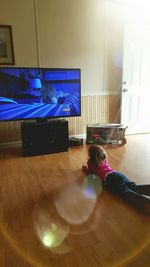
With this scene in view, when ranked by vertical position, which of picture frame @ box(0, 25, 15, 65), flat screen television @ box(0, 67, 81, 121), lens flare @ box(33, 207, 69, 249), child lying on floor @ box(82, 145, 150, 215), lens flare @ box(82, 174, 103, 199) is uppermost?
picture frame @ box(0, 25, 15, 65)

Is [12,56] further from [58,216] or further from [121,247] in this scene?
[121,247]

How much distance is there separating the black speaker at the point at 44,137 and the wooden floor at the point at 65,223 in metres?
0.54

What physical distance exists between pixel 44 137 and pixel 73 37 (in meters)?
1.76

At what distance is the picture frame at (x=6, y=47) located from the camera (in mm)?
3078

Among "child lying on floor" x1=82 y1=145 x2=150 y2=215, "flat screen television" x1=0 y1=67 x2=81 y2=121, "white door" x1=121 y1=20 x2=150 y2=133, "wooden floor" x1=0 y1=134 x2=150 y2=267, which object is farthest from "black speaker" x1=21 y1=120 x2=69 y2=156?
"white door" x1=121 y1=20 x2=150 y2=133

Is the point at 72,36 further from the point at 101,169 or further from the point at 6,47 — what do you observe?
the point at 101,169

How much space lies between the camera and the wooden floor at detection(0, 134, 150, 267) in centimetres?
121

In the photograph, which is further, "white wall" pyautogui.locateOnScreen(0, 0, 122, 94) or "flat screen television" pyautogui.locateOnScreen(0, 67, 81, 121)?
"white wall" pyautogui.locateOnScreen(0, 0, 122, 94)

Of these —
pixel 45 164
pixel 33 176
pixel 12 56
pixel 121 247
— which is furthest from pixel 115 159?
pixel 12 56

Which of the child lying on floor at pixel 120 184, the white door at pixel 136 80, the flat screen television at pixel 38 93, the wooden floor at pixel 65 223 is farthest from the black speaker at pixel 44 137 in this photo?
the white door at pixel 136 80

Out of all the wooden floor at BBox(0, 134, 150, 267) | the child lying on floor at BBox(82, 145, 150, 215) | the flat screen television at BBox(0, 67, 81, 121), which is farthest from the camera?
the flat screen television at BBox(0, 67, 81, 121)

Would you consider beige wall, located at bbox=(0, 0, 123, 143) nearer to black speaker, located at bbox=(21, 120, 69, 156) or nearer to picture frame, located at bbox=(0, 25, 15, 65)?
picture frame, located at bbox=(0, 25, 15, 65)

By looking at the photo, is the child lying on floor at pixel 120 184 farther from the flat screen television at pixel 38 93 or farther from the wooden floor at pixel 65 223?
the flat screen television at pixel 38 93

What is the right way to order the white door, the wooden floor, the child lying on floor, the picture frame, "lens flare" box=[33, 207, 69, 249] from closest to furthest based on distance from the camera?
1. the wooden floor
2. "lens flare" box=[33, 207, 69, 249]
3. the child lying on floor
4. the picture frame
5. the white door
